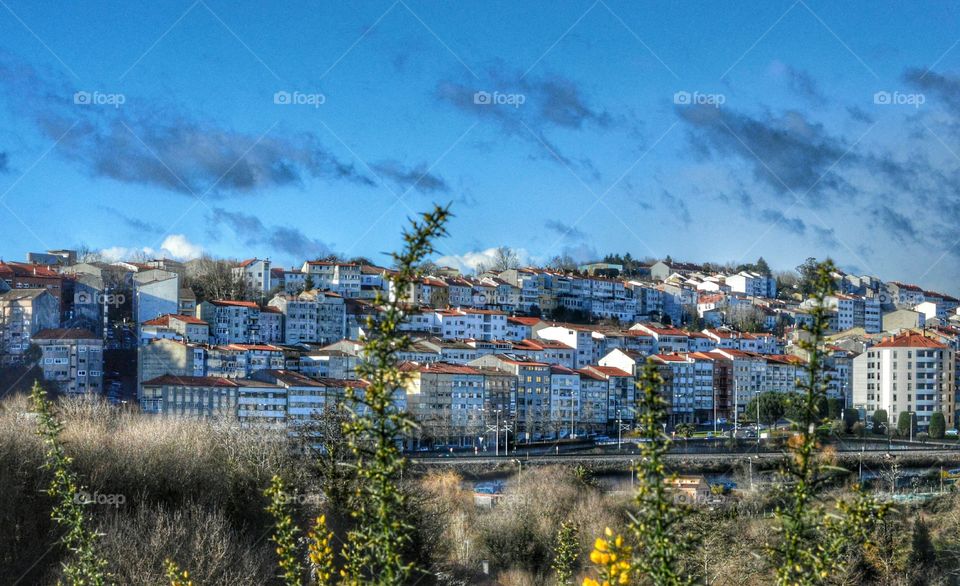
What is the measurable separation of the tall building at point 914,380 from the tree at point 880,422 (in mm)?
A: 1145

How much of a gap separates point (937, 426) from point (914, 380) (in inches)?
166

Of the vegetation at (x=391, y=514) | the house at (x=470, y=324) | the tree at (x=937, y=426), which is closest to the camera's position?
the vegetation at (x=391, y=514)

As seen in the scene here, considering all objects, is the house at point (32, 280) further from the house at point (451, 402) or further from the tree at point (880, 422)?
the tree at point (880, 422)

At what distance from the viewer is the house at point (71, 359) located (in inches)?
1780

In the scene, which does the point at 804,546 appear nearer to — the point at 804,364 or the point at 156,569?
the point at 804,364

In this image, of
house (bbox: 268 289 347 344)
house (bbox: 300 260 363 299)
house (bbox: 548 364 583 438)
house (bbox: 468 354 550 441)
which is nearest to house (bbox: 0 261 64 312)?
house (bbox: 268 289 347 344)

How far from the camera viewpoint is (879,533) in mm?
21375

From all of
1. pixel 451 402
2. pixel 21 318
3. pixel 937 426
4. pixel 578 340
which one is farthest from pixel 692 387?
pixel 21 318

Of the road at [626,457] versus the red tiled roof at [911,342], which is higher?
the red tiled roof at [911,342]

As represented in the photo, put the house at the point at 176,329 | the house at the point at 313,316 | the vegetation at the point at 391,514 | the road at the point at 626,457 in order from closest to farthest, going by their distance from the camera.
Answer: the vegetation at the point at 391,514
the road at the point at 626,457
the house at the point at 176,329
the house at the point at 313,316

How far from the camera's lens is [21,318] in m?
48.7

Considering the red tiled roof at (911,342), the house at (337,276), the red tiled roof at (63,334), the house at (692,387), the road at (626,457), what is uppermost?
the house at (337,276)

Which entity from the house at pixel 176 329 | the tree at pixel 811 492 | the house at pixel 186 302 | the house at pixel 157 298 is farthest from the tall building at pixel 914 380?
the tree at pixel 811 492

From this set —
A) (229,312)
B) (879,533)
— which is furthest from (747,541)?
(229,312)
